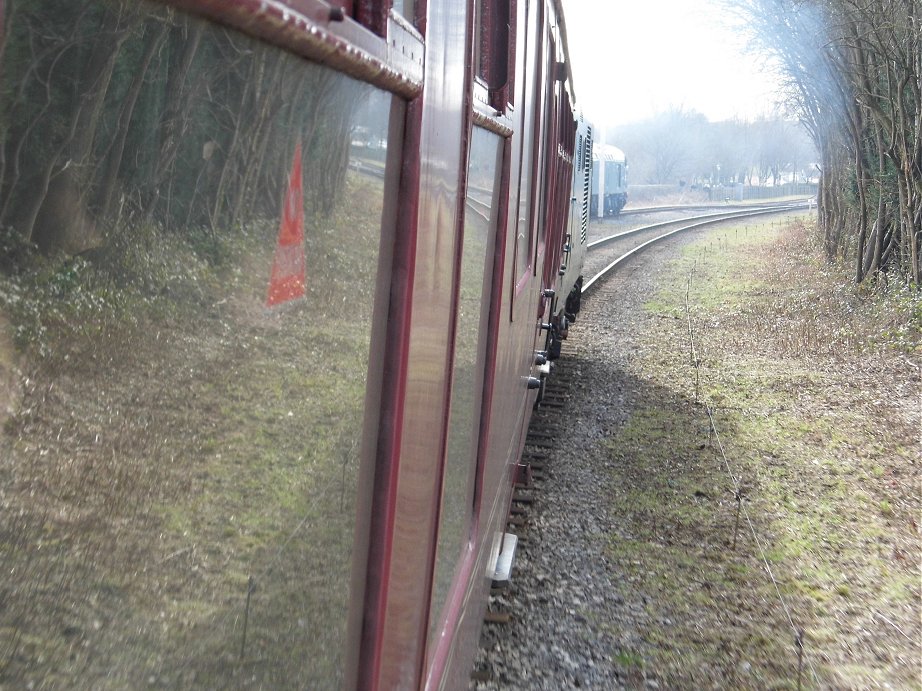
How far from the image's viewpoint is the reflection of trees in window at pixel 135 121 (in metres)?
0.67

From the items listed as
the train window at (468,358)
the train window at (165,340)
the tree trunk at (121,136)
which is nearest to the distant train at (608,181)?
the train window at (468,358)

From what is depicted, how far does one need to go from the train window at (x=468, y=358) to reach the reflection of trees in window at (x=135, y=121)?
44.2 inches

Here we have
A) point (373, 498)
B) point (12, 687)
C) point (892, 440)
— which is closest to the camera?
point (12, 687)

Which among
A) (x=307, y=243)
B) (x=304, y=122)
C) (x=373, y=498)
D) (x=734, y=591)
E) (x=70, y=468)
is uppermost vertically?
(x=304, y=122)

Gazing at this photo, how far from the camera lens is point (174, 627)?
0.92 meters

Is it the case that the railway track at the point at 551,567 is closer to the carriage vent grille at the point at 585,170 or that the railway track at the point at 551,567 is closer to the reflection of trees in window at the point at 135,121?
the reflection of trees in window at the point at 135,121

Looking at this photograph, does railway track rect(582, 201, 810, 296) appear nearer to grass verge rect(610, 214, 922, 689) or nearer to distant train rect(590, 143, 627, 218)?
distant train rect(590, 143, 627, 218)

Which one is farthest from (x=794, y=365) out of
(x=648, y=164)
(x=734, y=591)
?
(x=648, y=164)

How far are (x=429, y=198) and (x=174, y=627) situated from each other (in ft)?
3.10

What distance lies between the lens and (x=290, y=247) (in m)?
1.09

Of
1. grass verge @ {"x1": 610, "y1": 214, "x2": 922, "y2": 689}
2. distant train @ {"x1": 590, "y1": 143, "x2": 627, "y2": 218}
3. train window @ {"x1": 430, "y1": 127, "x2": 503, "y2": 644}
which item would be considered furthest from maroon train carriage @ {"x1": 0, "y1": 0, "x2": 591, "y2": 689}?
distant train @ {"x1": 590, "y1": 143, "x2": 627, "y2": 218}

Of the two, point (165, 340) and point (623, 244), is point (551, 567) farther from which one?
point (623, 244)

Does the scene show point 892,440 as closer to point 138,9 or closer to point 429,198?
point 429,198

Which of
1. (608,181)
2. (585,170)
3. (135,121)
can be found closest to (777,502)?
(135,121)
